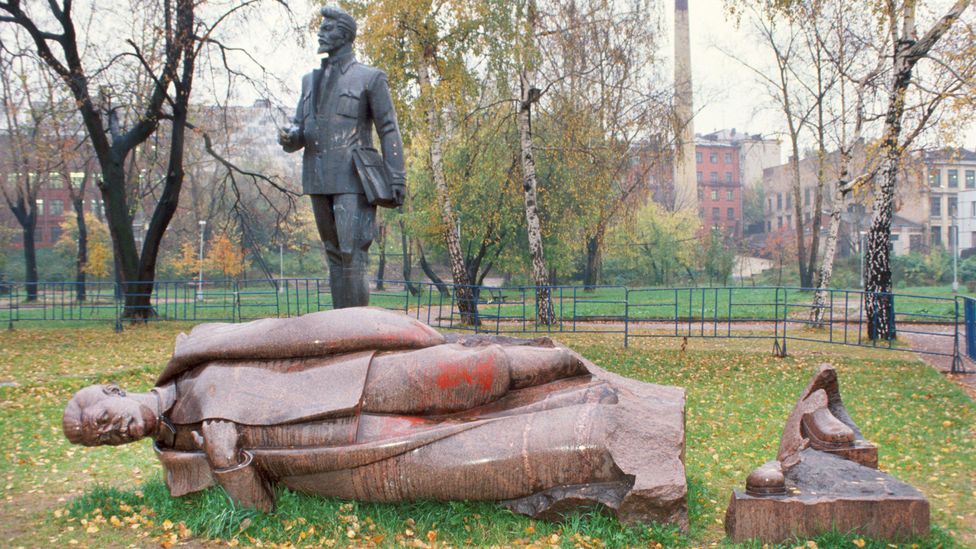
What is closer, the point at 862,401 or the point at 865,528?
the point at 865,528

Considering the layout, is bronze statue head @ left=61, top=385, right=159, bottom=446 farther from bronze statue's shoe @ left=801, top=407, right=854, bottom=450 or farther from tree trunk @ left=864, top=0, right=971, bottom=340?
tree trunk @ left=864, top=0, right=971, bottom=340

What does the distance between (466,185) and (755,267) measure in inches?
1346

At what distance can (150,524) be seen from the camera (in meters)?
4.77

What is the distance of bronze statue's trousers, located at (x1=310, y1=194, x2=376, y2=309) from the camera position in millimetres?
7082

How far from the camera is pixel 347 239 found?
707 centimetres

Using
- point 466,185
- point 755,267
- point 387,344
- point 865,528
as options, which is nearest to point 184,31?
point 466,185

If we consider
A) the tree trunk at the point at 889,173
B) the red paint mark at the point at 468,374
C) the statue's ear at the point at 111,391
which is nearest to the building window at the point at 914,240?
the tree trunk at the point at 889,173

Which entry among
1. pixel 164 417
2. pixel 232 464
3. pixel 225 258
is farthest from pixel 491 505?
pixel 225 258

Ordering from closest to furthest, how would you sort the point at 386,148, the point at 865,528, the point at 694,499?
the point at 865,528
the point at 694,499
the point at 386,148

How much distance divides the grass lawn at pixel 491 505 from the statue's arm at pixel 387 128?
10.5 feet

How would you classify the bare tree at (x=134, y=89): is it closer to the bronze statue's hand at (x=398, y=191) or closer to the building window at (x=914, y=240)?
the bronze statue's hand at (x=398, y=191)

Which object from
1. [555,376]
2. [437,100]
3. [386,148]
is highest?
[437,100]

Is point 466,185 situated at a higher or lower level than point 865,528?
higher

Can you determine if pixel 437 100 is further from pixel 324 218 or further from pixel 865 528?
pixel 865 528
